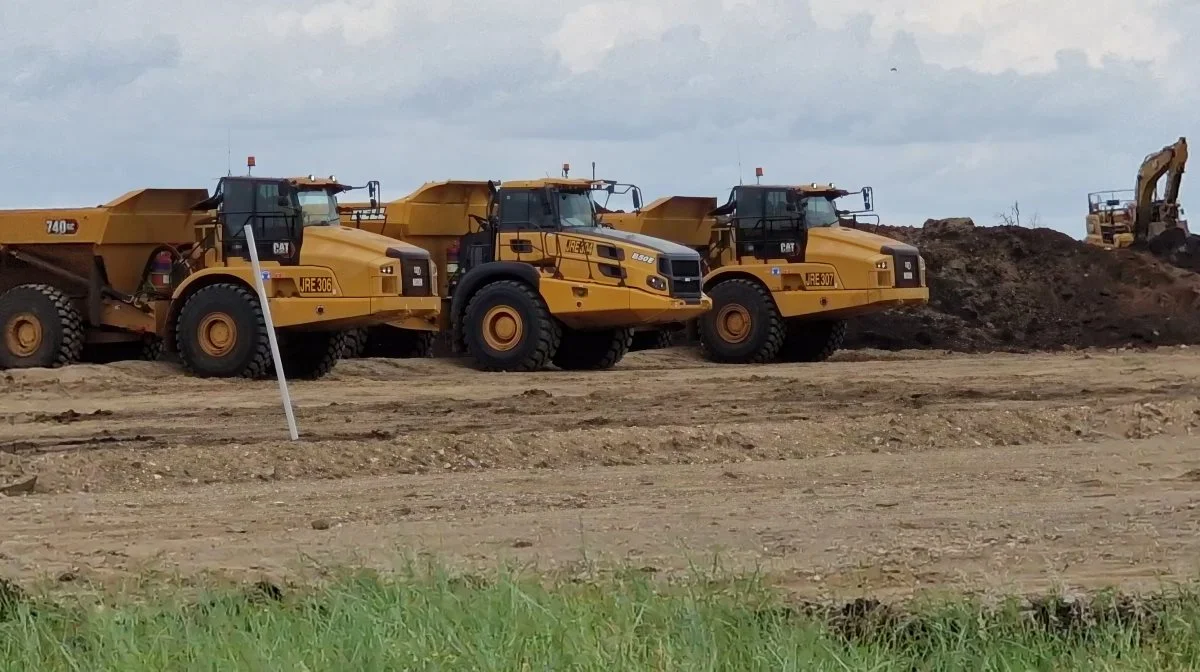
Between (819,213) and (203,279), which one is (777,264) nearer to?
(819,213)

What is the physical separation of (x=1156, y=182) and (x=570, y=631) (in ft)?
116

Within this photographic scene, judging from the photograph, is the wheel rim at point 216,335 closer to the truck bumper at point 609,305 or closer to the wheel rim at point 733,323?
the truck bumper at point 609,305

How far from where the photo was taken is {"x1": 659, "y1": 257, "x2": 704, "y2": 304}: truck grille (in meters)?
22.7

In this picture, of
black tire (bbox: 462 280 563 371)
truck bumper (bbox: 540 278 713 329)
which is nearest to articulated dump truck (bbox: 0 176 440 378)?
black tire (bbox: 462 280 563 371)

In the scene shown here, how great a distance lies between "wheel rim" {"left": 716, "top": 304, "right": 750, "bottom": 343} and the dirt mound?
17.5 feet

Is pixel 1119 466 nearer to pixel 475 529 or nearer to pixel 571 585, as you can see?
pixel 475 529

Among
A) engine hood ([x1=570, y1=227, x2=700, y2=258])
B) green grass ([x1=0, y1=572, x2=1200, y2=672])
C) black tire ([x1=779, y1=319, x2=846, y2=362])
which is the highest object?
engine hood ([x1=570, y1=227, x2=700, y2=258])

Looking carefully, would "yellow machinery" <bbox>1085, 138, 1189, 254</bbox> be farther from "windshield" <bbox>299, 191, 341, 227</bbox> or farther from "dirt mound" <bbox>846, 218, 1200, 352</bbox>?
"windshield" <bbox>299, 191, 341, 227</bbox>

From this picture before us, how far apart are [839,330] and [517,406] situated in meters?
9.99

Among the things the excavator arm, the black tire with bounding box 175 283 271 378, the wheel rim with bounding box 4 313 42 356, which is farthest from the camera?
the excavator arm

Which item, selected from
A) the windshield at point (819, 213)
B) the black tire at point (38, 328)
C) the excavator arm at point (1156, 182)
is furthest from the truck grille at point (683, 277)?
the excavator arm at point (1156, 182)

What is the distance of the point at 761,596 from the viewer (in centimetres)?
777

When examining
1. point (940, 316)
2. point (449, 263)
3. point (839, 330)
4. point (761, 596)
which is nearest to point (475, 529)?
point (761, 596)

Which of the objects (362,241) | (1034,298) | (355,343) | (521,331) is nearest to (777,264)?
(521,331)
